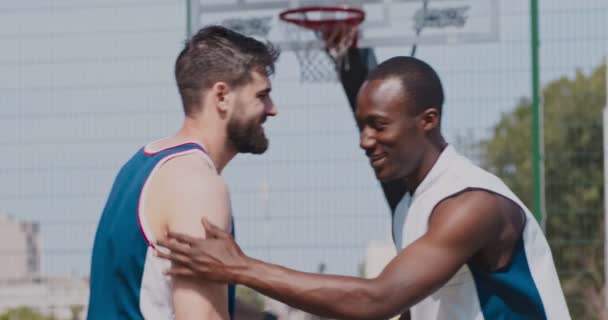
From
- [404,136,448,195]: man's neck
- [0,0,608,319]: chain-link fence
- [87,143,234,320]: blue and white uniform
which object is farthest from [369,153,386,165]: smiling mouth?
[0,0,608,319]: chain-link fence

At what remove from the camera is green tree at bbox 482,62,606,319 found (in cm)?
834

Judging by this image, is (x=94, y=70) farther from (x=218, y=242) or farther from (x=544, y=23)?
(x=218, y=242)

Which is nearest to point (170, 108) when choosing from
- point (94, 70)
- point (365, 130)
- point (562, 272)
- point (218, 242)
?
point (94, 70)

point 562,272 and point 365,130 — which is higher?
point 365,130

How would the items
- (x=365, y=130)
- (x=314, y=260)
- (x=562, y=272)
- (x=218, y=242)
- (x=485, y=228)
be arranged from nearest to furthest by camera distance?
1. (x=218, y=242)
2. (x=485, y=228)
3. (x=365, y=130)
4. (x=314, y=260)
5. (x=562, y=272)

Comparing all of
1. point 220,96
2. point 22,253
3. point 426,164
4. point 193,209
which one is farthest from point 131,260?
point 22,253

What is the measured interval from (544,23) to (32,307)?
3.97m

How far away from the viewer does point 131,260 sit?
10.7ft

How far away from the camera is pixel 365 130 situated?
3904 mm

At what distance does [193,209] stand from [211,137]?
13.5 inches

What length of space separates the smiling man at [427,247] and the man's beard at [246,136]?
31cm

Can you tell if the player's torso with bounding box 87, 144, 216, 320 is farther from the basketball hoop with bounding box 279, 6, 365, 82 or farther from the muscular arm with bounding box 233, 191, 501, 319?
the basketball hoop with bounding box 279, 6, 365, 82

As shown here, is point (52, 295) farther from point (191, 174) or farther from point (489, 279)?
point (191, 174)

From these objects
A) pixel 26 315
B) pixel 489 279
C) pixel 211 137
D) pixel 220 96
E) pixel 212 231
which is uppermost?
pixel 220 96
